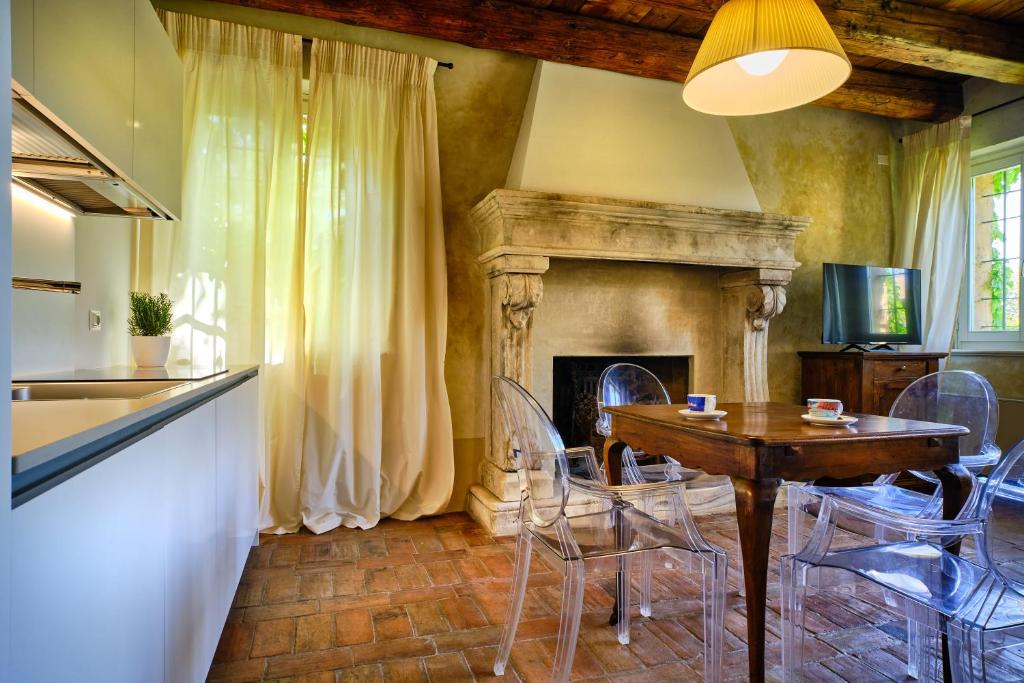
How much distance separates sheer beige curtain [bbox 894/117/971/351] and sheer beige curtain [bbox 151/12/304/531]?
4324mm

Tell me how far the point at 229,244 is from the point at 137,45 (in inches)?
46.9

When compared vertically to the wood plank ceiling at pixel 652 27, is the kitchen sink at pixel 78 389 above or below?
below

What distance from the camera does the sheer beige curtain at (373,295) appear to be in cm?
315

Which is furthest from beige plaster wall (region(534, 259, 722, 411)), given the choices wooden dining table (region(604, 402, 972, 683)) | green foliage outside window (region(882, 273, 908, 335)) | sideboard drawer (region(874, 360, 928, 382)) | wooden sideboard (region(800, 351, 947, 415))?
wooden dining table (region(604, 402, 972, 683))

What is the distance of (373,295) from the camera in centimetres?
320

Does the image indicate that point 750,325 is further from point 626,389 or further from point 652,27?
point 652,27

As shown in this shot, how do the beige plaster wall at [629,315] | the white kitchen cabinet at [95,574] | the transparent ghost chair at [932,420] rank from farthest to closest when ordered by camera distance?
the beige plaster wall at [629,315]
the transparent ghost chair at [932,420]
the white kitchen cabinet at [95,574]

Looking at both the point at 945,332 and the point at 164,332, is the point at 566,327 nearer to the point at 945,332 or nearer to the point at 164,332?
the point at 164,332

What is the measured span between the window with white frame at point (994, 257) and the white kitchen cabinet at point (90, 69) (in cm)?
516

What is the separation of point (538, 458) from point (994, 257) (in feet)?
14.2

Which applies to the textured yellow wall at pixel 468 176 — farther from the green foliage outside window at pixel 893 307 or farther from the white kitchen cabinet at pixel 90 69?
the green foliage outside window at pixel 893 307

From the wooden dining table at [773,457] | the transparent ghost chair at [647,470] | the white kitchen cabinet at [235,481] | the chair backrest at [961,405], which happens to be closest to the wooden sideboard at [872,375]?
the transparent ghost chair at [647,470]

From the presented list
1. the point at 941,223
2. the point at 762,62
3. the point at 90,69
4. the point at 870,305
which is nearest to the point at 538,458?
the point at 762,62

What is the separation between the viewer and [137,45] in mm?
1928
